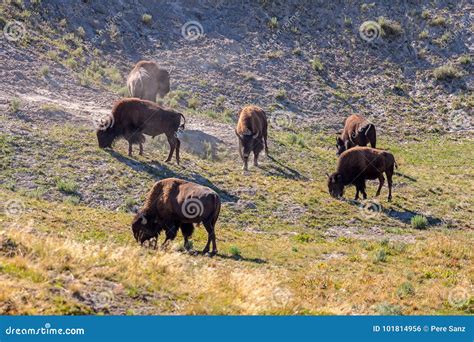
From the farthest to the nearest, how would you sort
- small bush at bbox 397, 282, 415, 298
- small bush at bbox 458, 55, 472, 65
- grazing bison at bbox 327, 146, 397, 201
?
small bush at bbox 458, 55, 472, 65 → grazing bison at bbox 327, 146, 397, 201 → small bush at bbox 397, 282, 415, 298

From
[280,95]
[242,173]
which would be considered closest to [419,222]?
[242,173]

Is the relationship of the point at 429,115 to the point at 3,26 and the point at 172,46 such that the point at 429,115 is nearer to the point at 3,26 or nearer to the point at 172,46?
the point at 172,46

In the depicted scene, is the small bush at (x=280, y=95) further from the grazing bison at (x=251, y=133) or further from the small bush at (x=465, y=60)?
the small bush at (x=465, y=60)

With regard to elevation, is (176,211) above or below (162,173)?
below

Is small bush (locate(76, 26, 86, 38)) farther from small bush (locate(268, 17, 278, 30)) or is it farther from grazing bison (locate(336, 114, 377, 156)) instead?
grazing bison (locate(336, 114, 377, 156))

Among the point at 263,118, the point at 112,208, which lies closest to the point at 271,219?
the point at 112,208

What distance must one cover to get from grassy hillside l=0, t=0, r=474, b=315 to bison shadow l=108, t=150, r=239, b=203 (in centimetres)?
13

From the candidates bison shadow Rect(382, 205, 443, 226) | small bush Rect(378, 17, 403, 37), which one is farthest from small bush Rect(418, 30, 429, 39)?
bison shadow Rect(382, 205, 443, 226)

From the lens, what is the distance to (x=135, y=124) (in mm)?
23531

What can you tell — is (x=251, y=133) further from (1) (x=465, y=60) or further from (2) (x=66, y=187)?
(1) (x=465, y=60)

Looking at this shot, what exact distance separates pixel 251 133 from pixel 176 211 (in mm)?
10163

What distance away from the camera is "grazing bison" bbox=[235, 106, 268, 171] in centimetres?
2500

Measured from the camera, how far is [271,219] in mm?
20625

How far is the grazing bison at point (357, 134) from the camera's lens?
27.8 m
